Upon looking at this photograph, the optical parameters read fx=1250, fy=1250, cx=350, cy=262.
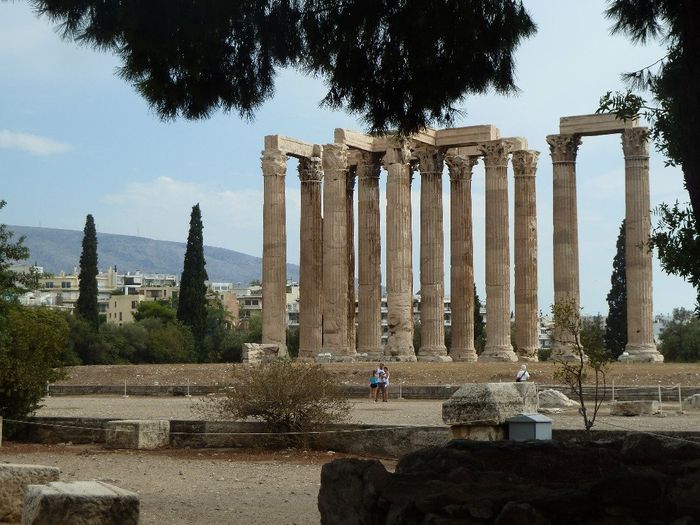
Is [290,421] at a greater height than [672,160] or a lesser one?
lesser

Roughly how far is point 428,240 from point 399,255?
147cm

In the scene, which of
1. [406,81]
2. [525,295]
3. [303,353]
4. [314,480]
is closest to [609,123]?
[525,295]

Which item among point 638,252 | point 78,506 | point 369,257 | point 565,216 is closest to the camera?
point 78,506

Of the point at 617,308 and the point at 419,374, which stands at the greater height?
the point at 617,308

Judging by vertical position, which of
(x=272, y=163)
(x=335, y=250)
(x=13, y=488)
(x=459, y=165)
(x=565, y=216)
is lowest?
(x=13, y=488)

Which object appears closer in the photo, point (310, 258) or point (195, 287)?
point (310, 258)

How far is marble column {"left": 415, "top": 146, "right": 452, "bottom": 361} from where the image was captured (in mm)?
41938

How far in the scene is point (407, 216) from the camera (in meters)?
41.2

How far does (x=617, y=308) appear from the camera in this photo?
56844 millimetres

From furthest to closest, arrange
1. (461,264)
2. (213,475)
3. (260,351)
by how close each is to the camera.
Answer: (461,264)
(260,351)
(213,475)

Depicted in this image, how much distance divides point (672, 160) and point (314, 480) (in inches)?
216

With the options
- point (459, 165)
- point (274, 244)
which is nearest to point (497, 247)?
point (459, 165)

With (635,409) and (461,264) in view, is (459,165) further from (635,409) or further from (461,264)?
(635,409)

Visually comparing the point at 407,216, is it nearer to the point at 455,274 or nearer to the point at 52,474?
the point at 455,274
